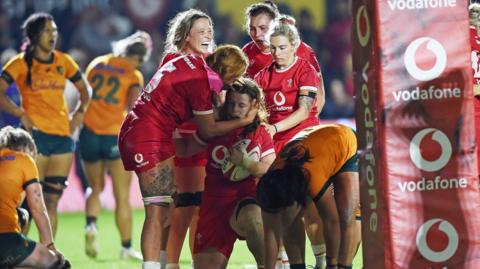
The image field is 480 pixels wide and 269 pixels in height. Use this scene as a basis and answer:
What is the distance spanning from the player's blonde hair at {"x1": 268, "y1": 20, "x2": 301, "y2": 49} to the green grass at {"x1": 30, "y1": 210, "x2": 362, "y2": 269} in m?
2.06

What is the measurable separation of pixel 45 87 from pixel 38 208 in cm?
336

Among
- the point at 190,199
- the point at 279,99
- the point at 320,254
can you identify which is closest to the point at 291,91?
the point at 279,99

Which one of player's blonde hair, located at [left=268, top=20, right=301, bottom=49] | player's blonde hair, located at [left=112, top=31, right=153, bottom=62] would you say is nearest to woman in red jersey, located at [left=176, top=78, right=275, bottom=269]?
player's blonde hair, located at [left=268, top=20, right=301, bottom=49]

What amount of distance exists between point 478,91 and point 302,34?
10512 millimetres

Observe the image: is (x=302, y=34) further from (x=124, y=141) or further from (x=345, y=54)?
(x=124, y=141)

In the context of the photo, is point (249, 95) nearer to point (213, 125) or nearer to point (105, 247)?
point (213, 125)

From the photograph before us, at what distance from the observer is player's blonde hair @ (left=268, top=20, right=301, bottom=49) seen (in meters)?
9.49

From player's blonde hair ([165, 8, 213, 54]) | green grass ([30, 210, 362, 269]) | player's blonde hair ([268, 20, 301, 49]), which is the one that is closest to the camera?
player's blonde hair ([165, 8, 213, 54])

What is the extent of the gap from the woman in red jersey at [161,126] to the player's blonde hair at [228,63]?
0.34 m

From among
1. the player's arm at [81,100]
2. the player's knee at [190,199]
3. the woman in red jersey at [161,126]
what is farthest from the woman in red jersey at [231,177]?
the player's arm at [81,100]

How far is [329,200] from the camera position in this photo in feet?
27.7

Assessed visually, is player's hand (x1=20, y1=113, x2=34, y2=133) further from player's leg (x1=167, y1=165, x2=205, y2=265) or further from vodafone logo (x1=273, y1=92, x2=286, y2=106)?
vodafone logo (x1=273, y1=92, x2=286, y2=106)

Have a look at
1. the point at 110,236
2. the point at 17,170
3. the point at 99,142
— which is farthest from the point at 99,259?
the point at 17,170

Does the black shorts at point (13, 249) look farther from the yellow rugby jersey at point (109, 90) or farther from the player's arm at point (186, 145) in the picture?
the yellow rugby jersey at point (109, 90)
